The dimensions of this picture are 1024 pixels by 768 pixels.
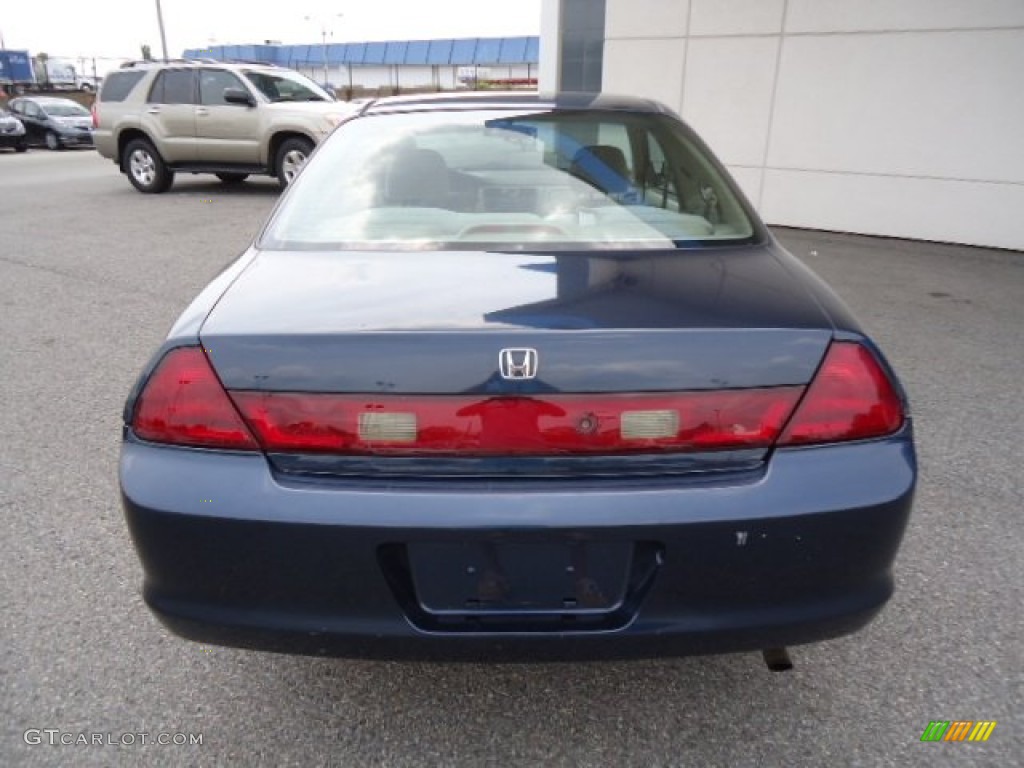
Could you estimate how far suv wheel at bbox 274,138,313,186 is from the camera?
11602 mm

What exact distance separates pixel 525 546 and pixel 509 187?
4.24 feet

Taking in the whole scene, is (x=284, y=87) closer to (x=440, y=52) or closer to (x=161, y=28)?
(x=161, y=28)

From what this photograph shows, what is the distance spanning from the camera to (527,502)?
1492mm

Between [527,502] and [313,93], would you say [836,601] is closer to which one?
[527,502]

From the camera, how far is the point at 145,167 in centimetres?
1262

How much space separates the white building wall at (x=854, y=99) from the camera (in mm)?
7930

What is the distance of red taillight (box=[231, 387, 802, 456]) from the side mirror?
1143 cm

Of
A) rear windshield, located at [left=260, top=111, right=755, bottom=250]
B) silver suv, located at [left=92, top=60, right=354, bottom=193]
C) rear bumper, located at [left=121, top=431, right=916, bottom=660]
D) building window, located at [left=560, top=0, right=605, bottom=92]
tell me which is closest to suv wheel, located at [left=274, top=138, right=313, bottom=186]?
silver suv, located at [left=92, top=60, right=354, bottom=193]

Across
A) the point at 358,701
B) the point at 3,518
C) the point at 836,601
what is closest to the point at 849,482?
the point at 836,601

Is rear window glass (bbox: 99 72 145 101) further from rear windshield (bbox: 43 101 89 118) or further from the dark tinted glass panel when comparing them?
rear windshield (bbox: 43 101 89 118)

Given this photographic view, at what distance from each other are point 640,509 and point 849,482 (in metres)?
0.44

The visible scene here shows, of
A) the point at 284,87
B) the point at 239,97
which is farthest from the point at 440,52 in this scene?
the point at 239,97

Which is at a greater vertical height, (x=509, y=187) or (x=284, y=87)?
(x=509, y=187)

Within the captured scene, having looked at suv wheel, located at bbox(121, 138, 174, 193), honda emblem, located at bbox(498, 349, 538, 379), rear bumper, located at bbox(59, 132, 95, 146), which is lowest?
Result: rear bumper, located at bbox(59, 132, 95, 146)
